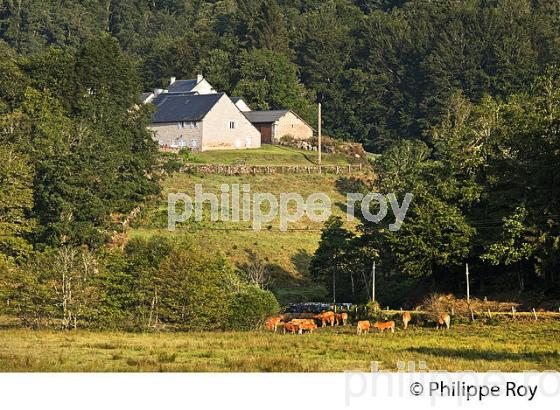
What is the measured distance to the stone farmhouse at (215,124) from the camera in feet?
328

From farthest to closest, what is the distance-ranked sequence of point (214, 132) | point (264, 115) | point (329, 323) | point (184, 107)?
point (264, 115)
point (184, 107)
point (214, 132)
point (329, 323)

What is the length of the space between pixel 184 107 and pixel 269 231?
29.2 meters

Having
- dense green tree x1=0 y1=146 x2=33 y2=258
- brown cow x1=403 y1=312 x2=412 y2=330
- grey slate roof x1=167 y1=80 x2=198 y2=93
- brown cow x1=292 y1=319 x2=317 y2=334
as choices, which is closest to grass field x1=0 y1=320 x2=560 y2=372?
brown cow x1=292 y1=319 x2=317 y2=334

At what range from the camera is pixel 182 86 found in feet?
378

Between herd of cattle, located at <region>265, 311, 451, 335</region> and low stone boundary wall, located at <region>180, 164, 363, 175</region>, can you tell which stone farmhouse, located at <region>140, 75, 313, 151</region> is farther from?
herd of cattle, located at <region>265, 311, 451, 335</region>

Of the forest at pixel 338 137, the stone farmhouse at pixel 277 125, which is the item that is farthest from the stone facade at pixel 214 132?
the forest at pixel 338 137

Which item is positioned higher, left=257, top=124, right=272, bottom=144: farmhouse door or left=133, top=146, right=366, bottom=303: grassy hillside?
Answer: left=257, top=124, right=272, bottom=144: farmhouse door

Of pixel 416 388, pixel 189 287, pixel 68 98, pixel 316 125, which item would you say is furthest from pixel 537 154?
pixel 316 125

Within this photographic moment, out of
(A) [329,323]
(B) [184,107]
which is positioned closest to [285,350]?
(A) [329,323]

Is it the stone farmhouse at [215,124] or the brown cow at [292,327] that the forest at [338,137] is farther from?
the stone farmhouse at [215,124]

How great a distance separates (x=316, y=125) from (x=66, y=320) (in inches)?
2717

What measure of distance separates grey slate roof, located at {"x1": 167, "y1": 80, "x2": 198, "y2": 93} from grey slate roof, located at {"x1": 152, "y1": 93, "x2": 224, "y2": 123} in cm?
384

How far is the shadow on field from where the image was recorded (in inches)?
1433

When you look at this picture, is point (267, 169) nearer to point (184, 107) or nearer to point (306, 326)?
point (184, 107)
